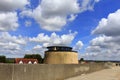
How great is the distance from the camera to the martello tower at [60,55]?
58.6 m

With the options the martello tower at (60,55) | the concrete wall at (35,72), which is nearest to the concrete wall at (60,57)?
the martello tower at (60,55)

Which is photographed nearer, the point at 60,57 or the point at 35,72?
the point at 35,72

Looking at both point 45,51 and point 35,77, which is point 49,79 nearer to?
point 35,77

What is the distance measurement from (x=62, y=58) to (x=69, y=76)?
28.0 metres

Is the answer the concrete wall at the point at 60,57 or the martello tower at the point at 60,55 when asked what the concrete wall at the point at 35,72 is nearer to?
the concrete wall at the point at 60,57

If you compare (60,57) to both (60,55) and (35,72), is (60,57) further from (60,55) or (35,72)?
(35,72)

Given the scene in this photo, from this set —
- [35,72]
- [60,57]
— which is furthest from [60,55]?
[35,72]

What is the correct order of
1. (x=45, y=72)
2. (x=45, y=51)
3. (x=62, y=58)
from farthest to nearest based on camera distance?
(x=45, y=51)
(x=62, y=58)
(x=45, y=72)

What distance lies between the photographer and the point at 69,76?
30.5 metres

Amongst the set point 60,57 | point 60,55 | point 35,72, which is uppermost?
point 60,55

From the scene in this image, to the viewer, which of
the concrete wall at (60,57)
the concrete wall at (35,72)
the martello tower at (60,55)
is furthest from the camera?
the martello tower at (60,55)

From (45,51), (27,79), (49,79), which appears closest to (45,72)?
(49,79)

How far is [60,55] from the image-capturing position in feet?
193

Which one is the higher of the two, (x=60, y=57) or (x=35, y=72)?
(x=60, y=57)
